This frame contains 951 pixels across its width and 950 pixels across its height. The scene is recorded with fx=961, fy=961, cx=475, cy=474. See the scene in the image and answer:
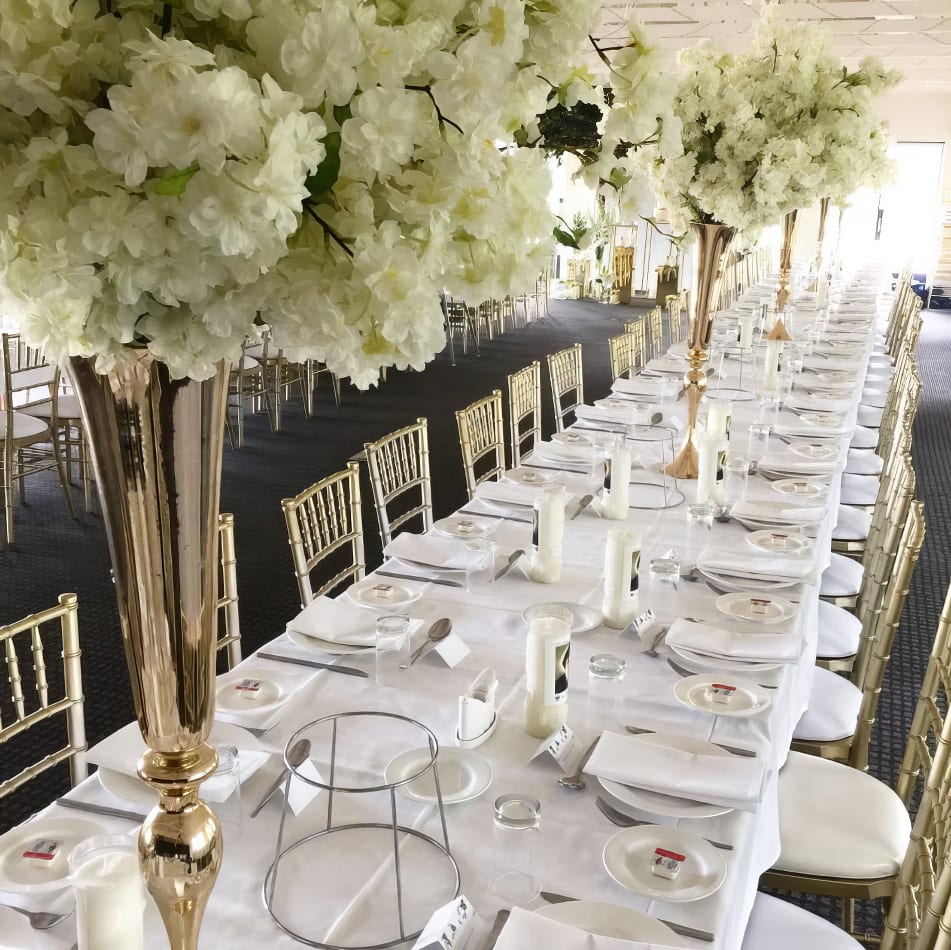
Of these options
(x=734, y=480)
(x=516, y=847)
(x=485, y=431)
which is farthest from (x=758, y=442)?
(x=516, y=847)

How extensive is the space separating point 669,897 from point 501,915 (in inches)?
9.8

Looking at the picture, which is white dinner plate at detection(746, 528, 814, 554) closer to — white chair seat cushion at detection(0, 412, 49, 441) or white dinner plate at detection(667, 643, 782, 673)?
white dinner plate at detection(667, 643, 782, 673)

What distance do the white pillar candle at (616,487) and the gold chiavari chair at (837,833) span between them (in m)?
0.96

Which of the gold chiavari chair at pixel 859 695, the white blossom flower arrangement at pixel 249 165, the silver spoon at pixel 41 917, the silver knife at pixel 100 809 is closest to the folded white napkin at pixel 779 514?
the gold chiavari chair at pixel 859 695

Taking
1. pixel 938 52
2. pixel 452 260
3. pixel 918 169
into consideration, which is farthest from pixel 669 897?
pixel 918 169

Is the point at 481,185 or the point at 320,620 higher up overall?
the point at 481,185

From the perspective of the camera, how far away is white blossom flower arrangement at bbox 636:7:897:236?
312 centimetres

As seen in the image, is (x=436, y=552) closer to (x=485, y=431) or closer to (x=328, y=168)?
(x=485, y=431)

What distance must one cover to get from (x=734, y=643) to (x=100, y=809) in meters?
1.33

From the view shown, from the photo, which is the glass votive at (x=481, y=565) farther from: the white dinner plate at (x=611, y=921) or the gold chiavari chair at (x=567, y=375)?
the gold chiavari chair at (x=567, y=375)

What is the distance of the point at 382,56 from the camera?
672 millimetres

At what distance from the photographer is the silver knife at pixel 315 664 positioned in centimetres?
204

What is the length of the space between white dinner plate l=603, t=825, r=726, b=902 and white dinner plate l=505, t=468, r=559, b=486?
1.96 metres

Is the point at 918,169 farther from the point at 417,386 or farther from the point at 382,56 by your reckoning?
the point at 382,56
